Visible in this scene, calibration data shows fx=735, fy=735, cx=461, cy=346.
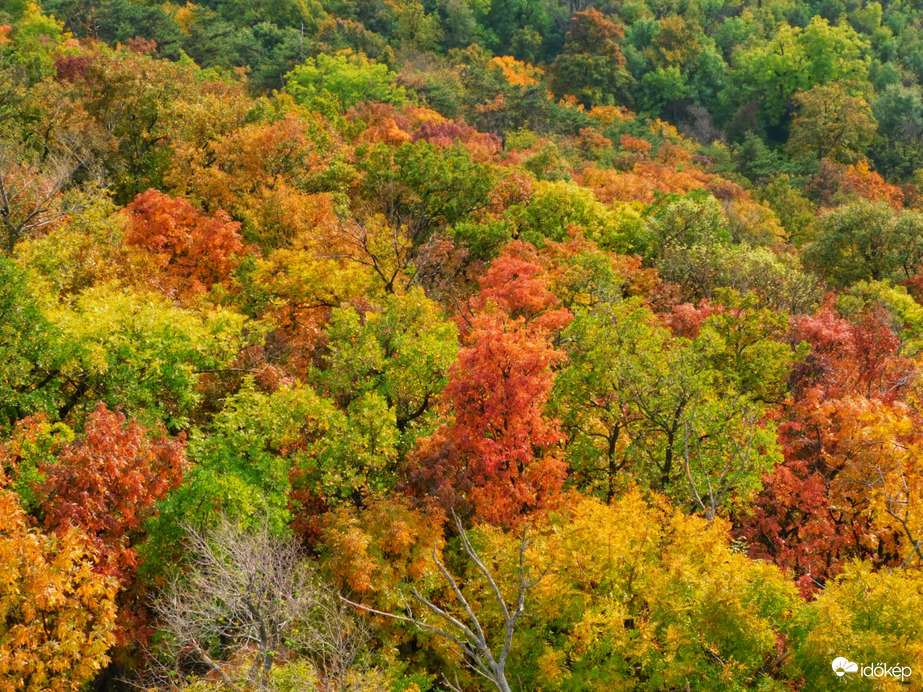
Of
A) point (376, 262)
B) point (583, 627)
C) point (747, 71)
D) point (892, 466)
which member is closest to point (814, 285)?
point (892, 466)

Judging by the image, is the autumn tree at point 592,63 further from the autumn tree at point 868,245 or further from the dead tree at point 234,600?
the dead tree at point 234,600

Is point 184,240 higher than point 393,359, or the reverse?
point 393,359

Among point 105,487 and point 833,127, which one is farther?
point 833,127

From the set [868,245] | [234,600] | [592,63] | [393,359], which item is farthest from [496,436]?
[592,63]

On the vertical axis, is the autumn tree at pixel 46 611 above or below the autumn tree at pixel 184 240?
above

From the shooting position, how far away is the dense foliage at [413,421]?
15.3 metres

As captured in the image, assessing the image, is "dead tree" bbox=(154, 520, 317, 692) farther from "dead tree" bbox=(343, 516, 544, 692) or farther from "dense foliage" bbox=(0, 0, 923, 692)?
"dead tree" bbox=(343, 516, 544, 692)

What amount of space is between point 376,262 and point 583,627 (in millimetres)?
21256

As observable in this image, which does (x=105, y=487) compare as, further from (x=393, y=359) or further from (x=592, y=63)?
(x=592, y=63)

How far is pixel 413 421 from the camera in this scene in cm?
2497

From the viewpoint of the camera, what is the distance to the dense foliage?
15.3 m

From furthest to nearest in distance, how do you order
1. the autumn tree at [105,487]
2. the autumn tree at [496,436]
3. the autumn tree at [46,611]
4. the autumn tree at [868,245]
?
the autumn tree at [868,245]
the autumn tree at [496,436]
the autumn tree at [105,487]
the autumn tree at [46,611]

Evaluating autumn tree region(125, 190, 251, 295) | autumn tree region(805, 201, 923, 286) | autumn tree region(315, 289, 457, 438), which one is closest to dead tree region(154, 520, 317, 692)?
autumn tree region(315, 289, 457, 438)

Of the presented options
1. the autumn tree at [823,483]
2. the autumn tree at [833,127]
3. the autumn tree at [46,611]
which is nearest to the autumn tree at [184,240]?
the autumn tree at [46,611]
